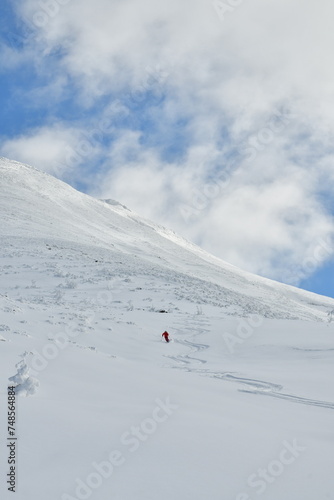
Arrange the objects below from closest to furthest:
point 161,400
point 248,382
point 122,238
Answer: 1. point 161,400
2. point 248,382
3. point 122,238

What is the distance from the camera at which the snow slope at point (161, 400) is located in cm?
359

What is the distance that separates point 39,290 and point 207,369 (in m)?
15.1

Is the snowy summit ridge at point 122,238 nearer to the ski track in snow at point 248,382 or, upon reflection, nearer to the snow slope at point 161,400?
the snow slope at point 161,400

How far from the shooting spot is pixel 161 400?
621cm

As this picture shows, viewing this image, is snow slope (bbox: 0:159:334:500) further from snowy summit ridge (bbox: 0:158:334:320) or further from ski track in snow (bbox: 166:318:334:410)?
snowy summit ridge (bbox: 0:158:334:320)

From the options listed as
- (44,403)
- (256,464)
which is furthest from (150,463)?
(44,403)

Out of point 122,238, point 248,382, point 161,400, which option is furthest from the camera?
point 122,238

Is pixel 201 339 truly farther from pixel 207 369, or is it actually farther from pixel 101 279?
pixel 101 279

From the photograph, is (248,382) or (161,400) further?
(248,382)

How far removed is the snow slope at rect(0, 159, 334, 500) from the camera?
11.8 feet

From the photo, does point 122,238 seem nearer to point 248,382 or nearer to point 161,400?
point 248,382

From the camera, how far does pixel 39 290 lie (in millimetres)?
24016

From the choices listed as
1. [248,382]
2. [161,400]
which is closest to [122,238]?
[248,382]

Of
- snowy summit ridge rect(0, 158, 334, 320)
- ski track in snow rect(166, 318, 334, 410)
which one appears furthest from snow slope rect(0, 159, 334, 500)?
snowy summit ridge rect(0, 158, 334, 320)
